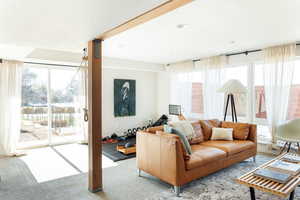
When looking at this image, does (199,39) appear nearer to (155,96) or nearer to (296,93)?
(296,93)

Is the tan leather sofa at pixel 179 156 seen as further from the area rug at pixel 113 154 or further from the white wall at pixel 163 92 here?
the white wall at pixel 163 92

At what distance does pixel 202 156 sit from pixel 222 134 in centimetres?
124

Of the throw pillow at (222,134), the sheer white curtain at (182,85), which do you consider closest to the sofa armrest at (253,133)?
the throw pillow at (222,134)

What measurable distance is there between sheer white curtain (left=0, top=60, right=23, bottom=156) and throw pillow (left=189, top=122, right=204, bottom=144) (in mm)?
3969

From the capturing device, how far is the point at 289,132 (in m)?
3.94

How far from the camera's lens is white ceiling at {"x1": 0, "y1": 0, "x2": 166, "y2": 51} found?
1.73 meters

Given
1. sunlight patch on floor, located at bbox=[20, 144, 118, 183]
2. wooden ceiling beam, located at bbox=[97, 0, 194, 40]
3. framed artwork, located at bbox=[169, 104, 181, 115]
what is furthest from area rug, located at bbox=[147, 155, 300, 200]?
framed artwork, located at bbox=[169, 104, 181, 115]

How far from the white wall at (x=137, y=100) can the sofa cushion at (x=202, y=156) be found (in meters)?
3.28

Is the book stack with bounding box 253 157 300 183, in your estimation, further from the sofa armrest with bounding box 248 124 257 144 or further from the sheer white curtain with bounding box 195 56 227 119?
the sheer white curtain with bounding box 195 56 227 119

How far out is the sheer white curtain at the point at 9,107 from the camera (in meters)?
4.42

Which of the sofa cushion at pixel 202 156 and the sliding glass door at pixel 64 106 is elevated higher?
the sliding glass door at pixel 64 106

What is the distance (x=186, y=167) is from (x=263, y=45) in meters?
3.20

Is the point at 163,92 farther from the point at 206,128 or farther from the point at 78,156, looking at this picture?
the point at 78,156

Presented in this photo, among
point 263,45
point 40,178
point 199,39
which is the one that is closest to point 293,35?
point 263,45
